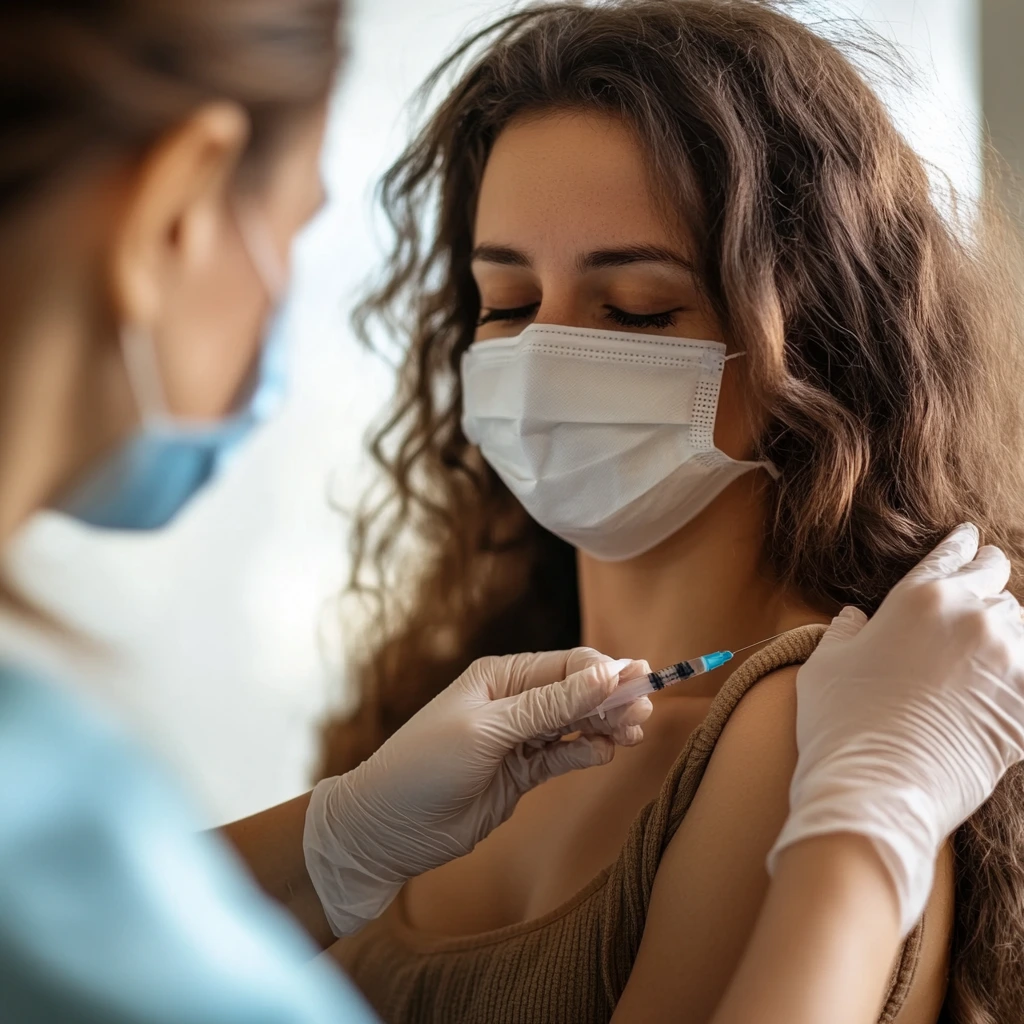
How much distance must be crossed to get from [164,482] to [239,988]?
29cm

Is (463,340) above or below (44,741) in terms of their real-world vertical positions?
below

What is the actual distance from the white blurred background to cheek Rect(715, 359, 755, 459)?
0.40 metres

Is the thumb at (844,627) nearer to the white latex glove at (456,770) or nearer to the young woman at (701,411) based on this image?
the young woman at (701,411)

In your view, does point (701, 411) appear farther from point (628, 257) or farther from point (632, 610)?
point (632, 610)

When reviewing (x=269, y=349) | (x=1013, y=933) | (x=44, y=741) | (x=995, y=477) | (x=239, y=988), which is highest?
(x=269, y=349)

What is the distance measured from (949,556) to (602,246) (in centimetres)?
47

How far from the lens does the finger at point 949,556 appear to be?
3.38 feet

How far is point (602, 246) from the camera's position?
1150mm

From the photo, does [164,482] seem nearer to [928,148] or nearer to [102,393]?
[102,393]

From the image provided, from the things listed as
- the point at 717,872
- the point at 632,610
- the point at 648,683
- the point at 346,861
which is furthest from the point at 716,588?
the point at 346,861

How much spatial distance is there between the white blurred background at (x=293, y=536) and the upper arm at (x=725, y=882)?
1.33 feet

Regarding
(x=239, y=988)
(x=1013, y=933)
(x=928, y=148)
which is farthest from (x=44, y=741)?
(x=928, y=148)

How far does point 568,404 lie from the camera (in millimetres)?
1183

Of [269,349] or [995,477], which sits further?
[995,477]
